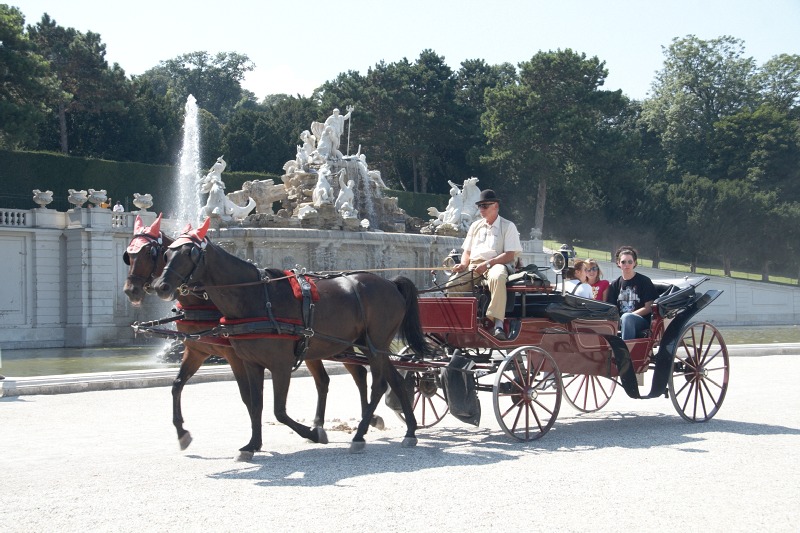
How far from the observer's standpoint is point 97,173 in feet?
130

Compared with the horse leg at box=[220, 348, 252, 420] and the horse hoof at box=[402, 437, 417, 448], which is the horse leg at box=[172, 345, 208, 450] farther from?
the horse hoof at box=[402, 437, 417, 448]

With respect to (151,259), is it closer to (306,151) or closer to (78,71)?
(306,151)

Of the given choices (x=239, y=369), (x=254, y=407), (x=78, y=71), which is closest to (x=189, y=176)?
(x=78, y=71)

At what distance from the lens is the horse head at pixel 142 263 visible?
7844 millimetres

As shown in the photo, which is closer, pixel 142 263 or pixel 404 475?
pixel 404 475

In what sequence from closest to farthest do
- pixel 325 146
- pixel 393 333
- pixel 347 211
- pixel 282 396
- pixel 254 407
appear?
1. pixel 254 407
2. pixel 282 396
3. pixel 393 333
4. pixel 347 211
5. pixel 325 146

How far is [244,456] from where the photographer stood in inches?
300

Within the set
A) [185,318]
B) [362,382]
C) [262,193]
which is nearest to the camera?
[185,318]

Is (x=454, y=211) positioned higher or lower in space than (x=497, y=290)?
higher

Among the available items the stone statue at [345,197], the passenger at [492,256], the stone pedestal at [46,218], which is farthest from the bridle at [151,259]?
the stone pedestal at [46,218]

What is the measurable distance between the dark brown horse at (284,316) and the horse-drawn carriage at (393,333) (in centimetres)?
1

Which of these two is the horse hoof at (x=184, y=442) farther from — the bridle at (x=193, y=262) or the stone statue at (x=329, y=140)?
the stone statue at (x=329, y=140)

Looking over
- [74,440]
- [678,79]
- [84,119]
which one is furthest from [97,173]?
[678,79]

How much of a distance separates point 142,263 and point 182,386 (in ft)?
4.13
